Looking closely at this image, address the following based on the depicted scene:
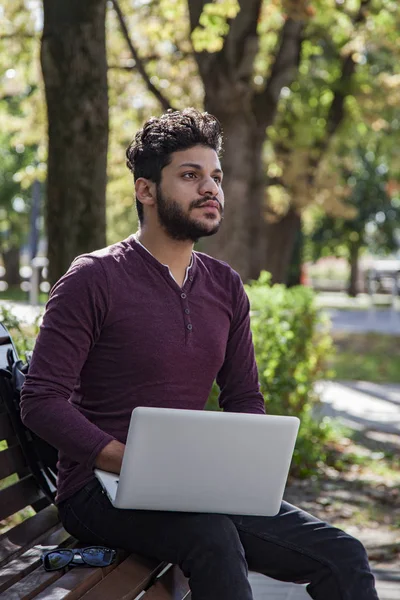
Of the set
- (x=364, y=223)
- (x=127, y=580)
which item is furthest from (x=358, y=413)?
(x=364, y=223)

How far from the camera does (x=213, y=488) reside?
299cm

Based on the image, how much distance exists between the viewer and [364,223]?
144ft

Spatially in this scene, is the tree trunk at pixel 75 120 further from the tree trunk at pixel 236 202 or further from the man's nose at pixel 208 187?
the tree trunk at pixel 236 202

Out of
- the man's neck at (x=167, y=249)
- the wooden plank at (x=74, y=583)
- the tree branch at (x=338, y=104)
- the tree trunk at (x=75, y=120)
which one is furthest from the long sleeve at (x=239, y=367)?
the tree branch at (x=338, y=104)

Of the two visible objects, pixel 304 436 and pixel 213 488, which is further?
pixel 304 436

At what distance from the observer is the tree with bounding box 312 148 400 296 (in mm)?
43312

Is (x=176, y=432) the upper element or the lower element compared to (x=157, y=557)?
upper

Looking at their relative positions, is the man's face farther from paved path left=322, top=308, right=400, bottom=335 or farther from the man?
paved path left=322, top=308, right=400, bottom=335

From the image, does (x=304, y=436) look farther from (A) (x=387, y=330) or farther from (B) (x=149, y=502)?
(A) (x=387, y=330)

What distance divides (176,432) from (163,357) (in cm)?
55

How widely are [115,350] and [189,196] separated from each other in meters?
0.56

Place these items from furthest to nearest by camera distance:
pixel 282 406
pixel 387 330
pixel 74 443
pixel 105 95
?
pixel 387 330, pixel 282 406, pixel 105 95, pixel 74 443

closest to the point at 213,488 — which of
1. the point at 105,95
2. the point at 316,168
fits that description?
the point at 105,95

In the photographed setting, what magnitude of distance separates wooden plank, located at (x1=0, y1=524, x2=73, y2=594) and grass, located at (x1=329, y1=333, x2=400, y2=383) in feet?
33.3
